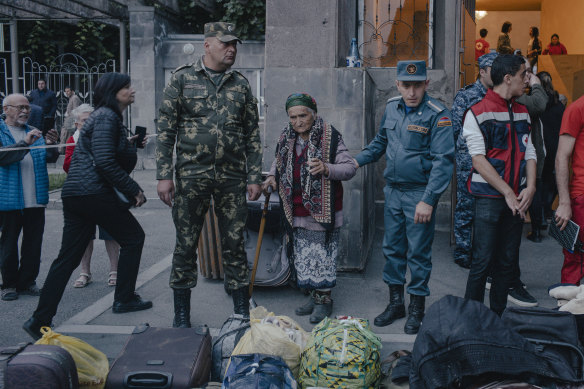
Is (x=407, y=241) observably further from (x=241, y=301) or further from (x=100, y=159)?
(x=100, y=159)

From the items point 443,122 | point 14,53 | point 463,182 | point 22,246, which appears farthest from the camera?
point 14,53

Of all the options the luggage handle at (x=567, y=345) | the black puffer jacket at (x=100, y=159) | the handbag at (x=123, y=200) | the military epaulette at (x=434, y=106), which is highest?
the military epaulette at (x=434, y=106)

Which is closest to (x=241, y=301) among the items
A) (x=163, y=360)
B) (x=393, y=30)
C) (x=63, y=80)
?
(x=163, y=360)

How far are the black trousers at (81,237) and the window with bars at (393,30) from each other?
4.06 metres

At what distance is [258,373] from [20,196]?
3.40 m

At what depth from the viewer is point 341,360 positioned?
3.46m

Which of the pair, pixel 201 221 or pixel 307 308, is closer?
pixel 201 221

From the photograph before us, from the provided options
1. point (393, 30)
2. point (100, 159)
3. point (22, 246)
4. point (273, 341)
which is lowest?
point (273, 341)

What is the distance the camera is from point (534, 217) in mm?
7328

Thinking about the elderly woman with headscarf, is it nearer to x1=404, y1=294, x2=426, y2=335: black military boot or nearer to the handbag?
x1=404, y1=294, x2=426, y2=335: black military boot

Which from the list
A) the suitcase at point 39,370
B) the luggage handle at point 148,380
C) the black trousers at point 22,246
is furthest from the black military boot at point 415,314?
the black trousers at point 22,246

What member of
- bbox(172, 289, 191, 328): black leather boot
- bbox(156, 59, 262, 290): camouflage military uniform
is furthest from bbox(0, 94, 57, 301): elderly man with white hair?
bbox(172, 289, 191, 328): black leather boot

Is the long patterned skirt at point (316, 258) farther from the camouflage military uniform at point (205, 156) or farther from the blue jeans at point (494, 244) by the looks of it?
the blue jeans at point (494, 244)

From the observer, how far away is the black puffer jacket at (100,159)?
4.70 metres
